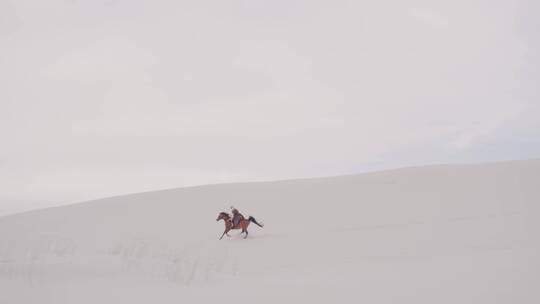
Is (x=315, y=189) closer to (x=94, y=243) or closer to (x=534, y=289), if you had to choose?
(x=94, y=243)

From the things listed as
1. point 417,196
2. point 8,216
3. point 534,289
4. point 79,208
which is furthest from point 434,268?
point 8,216

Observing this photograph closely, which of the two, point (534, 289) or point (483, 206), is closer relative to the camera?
point (534, 289)

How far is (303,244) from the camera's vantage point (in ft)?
30.8

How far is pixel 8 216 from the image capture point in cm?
1602

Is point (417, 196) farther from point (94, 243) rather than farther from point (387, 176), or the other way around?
point (94, 243)

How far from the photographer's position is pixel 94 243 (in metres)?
11.4

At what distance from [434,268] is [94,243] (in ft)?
29.5

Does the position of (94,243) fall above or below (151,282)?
above

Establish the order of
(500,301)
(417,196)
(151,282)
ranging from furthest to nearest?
1. (417,196)
2. (151,282)
3. (500,301)

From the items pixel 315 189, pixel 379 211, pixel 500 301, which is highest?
pixel 315 189

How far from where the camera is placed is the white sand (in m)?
3.72

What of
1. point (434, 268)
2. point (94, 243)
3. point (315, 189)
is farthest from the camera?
point (315, 189)

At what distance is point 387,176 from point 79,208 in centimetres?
989

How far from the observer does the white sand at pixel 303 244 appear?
3.72m
